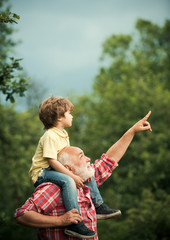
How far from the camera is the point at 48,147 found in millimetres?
3082

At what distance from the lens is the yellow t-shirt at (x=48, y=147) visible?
3.08 meters

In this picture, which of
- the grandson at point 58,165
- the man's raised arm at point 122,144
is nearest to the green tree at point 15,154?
the man's raised arm at point 122,144

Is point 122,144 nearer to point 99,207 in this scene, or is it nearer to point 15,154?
point 99,207

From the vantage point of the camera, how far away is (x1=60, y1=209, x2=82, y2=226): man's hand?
283cm

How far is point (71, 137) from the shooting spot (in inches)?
1153

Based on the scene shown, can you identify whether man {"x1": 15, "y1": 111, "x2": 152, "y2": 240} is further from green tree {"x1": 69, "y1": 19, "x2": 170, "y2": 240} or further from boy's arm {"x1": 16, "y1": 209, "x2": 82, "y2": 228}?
green tree {"x1": 69, "y1": 19, "x2": 170, "y2": 240}

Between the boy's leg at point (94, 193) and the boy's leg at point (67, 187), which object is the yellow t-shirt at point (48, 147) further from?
the boy's leg at point (94, 193)

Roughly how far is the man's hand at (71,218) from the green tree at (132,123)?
8556 mm

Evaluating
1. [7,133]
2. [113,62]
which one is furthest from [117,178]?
[113,62]

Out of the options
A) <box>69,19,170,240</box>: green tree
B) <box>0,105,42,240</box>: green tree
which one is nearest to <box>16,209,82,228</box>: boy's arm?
<box>69,19,170,240</box>: green tree

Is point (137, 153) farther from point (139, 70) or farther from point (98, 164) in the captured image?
point (98, 164)

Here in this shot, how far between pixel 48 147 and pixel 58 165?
181 millimetres

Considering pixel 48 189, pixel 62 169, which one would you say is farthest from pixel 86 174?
pixel 48 189

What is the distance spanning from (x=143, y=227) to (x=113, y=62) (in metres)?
19.1
